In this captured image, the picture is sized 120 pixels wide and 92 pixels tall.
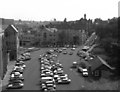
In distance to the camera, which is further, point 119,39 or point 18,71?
point 18,71

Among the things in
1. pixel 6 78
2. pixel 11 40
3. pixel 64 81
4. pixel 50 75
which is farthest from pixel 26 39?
pixel 64 81

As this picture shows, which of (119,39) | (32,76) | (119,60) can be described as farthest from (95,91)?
(32,76)

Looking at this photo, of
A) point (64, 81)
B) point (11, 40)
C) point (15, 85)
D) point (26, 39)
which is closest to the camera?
point (15, 85)

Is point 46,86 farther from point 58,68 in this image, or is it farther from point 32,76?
point 58,68

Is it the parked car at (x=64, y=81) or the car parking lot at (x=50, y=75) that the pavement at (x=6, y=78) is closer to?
the car parking lot at (x=50, y=75)

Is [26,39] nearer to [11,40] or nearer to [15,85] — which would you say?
[11,40]

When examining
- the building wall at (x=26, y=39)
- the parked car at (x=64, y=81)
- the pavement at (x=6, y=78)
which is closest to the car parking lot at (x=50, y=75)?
the parked car at (x=64, y=81)

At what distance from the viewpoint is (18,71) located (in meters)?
7.35

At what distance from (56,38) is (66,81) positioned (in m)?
8.61

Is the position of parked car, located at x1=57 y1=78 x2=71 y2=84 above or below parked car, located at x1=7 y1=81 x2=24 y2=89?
A: above

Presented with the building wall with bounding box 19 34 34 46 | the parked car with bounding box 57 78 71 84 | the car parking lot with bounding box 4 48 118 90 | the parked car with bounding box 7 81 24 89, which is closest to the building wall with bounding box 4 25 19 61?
A: the car parking lot with bounding box 4 48 118 90

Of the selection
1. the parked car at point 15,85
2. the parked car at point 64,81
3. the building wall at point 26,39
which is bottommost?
the parked car at point 15,85

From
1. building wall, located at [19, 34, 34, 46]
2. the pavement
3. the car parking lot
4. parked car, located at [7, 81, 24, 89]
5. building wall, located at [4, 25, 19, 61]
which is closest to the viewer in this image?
the car parking lot

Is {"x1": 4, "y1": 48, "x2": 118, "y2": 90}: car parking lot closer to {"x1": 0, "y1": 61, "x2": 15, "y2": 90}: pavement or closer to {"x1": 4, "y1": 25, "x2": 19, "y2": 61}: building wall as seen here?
{"x1": 0, "y1": 61, "x2": 15, "y2": 90}: pavement
